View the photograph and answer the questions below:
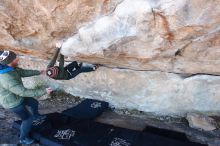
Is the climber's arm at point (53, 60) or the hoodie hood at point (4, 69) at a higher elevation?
the climber's arm at point (53, 60)

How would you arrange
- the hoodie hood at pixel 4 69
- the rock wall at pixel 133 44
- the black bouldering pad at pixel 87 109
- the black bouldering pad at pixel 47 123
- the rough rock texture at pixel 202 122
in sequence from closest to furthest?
the rock wall at pixel 133 44 < the hoodie hood at pixel 4 69 < the black bouldering pad at pixel 47 123 < the rough rock texture at pixel 202 122 < the black bouldering pad at pixel 87 109

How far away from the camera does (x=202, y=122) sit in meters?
4.71

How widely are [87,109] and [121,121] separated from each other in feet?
1.74

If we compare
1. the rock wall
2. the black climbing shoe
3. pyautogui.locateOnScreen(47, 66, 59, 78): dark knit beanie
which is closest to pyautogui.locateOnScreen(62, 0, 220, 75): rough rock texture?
the rock wall

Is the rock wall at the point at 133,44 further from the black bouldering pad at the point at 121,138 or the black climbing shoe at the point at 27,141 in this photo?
the black climbing shoe at the point at 27,141

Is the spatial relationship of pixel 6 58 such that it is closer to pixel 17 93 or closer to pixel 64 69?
pixel 17 93

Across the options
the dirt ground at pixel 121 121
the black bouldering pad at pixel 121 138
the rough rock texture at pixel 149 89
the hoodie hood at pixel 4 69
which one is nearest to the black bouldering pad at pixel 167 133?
the dirt ground at pixel 121 121

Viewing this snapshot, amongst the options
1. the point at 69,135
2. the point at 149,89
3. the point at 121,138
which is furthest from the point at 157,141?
the point at 69,135

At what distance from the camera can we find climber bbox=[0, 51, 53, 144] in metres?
3.96

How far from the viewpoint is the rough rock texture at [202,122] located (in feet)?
15.3

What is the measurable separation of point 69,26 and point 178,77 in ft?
5.16

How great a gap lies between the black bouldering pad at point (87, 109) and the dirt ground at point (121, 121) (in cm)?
9

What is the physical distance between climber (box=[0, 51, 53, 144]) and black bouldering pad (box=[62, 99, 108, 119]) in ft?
2.17

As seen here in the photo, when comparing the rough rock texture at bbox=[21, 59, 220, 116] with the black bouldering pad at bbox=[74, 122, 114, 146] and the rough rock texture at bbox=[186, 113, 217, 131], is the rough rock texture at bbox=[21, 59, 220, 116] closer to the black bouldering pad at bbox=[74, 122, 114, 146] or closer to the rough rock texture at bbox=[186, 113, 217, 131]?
the rough rock texture at bbox=[186, 113, 217, 131]
